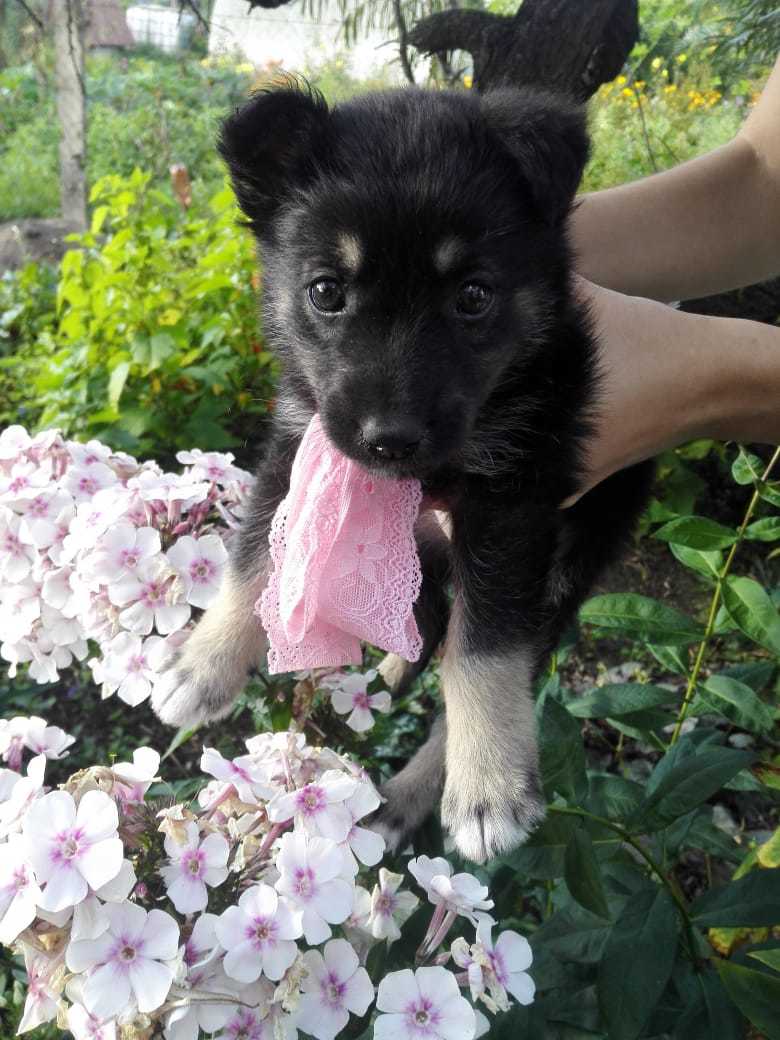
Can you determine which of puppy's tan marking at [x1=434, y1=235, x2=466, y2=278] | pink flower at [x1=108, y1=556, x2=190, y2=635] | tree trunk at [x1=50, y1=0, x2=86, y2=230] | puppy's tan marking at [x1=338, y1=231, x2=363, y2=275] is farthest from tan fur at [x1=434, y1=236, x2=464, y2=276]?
tree trunk at [x1=50, y1=0, x2=86, y2=230]

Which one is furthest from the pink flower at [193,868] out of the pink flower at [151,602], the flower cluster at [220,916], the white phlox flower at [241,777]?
the pink flower at [151,602]

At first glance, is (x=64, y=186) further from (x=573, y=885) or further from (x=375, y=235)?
(x=573, y=885)

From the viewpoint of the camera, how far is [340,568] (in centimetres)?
182

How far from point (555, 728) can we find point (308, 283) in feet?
3.17

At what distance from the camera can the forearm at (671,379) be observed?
220 centimetres

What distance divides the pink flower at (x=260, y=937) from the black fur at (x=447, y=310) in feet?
2.53

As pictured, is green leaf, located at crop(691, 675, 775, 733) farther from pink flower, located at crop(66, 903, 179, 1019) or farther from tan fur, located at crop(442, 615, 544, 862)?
pink flower, located at crop(66, 903, 179, 1019)

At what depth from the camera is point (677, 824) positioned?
181 cm

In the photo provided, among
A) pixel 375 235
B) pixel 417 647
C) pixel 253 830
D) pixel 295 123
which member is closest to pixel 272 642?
pixel 417 647

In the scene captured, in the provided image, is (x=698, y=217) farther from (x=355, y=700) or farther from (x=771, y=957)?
(x=771, y=957)

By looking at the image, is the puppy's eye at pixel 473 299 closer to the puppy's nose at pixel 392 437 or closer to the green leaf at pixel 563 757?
the puppy's nose at pixel 392 437

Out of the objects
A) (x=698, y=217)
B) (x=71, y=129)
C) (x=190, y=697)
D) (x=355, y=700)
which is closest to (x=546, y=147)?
(x=355, y=700)

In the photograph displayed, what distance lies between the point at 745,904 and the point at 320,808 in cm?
80

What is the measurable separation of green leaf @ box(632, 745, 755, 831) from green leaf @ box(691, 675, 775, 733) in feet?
1.04
